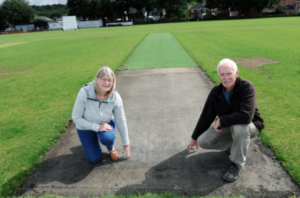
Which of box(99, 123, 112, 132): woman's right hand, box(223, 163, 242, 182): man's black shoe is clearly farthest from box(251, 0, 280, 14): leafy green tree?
box(99, 123, 112, 132): woman's right hand

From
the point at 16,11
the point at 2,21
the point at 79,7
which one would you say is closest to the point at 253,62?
the point at 79,7

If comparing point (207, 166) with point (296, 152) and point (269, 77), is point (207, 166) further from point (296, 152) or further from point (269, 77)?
point (269, 77)

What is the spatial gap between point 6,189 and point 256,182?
3.28 metres

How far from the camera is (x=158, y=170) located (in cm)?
342

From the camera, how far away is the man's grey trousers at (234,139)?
308 centimetres

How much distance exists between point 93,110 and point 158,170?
4.26ft

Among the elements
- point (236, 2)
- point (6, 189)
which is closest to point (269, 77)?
point (6, 189)

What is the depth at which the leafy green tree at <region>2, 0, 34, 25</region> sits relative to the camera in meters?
93.5

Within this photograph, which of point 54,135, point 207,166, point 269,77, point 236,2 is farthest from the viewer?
point 236,2

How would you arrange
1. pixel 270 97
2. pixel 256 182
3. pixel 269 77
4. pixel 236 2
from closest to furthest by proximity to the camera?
pixel 256 182 → pixel 270 97 → pixel 269 77 → pixel 236 2

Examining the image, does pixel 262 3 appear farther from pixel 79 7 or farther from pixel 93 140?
pixel 93 140

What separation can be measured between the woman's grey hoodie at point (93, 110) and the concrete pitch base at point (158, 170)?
→ 549 millimetres

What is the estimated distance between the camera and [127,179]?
3244mm

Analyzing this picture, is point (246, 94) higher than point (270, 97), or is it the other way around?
point (246, 94)
